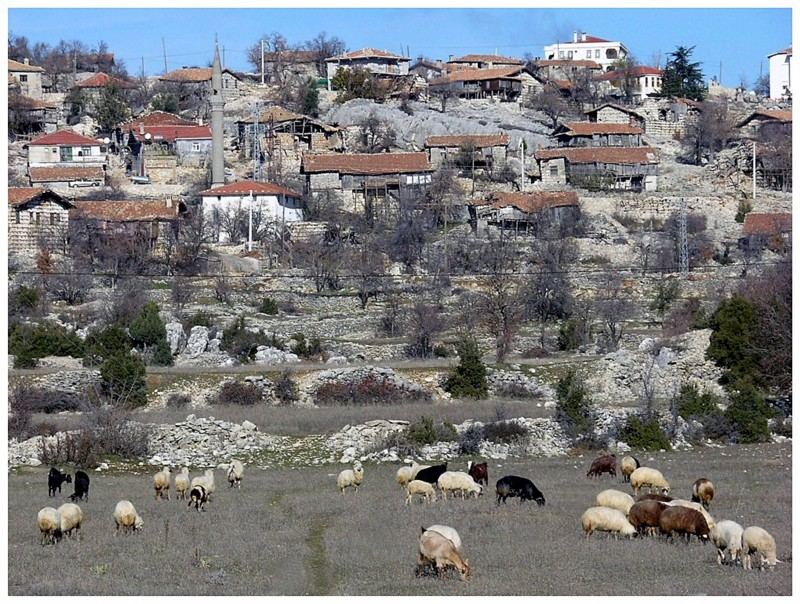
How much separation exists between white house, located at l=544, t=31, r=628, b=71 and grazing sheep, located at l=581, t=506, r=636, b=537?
255ft

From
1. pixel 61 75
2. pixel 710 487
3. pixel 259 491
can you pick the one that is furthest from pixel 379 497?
pixel 61 75

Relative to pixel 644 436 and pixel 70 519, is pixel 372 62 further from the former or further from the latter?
pixel 70 519

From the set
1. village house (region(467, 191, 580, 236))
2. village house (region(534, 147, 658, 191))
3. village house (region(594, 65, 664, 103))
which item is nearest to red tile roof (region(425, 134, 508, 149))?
village house (region(534, 147, 658, 191))

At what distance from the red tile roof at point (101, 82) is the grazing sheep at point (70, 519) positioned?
193ft

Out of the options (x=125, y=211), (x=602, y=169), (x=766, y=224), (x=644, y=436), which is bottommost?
(x=644, y=436)

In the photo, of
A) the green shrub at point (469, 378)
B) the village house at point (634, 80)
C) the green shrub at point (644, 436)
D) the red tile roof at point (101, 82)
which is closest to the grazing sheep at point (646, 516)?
the green shrub at point (644, 436)

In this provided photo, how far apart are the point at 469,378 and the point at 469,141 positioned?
104 ft

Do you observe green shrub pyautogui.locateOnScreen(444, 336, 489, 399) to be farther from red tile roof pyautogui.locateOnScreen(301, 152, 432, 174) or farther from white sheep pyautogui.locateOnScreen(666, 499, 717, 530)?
red tile roof pyautogui.locateOnScreen(301, 152, 432, 174)

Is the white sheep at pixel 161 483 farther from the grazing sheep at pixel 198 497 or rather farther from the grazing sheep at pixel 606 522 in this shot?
the grazing sheep at pixel 606 522

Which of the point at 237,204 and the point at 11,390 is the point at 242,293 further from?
the point at 11,390

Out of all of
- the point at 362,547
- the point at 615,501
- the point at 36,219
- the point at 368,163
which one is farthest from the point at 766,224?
the point at 362,547

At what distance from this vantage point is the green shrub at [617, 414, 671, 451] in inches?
864

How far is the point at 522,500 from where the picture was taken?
15422mm

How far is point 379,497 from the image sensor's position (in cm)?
1641
